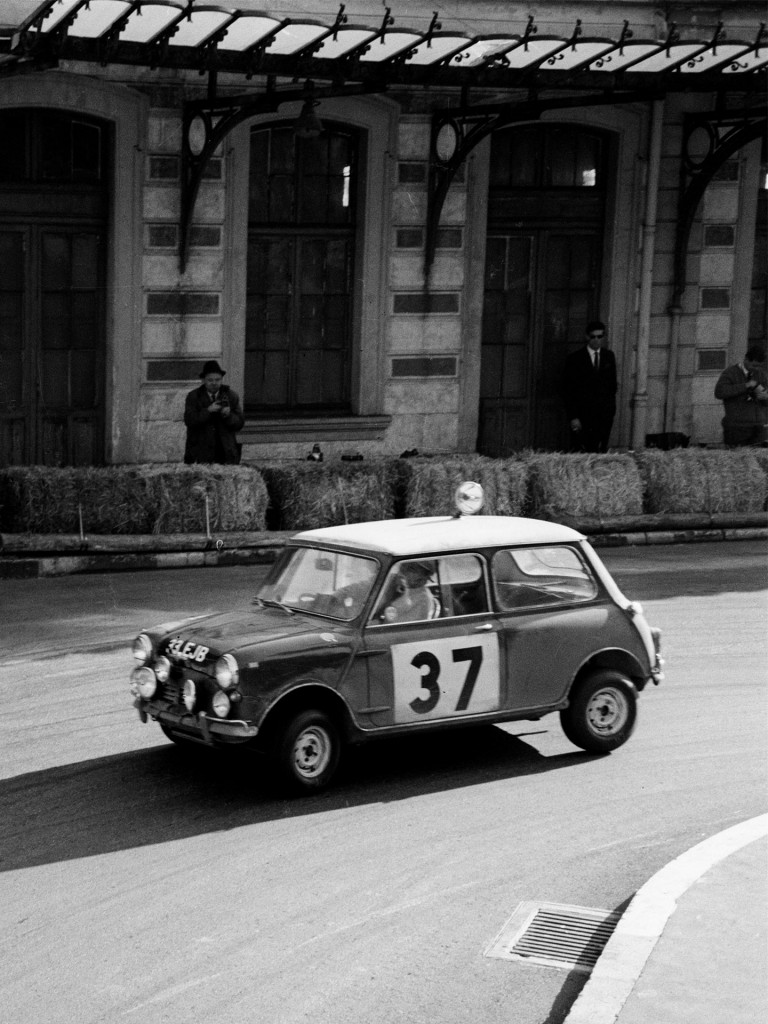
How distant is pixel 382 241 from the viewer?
2036 cm

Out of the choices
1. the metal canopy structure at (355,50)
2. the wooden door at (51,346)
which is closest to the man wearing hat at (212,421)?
the wooden door at (51,346)

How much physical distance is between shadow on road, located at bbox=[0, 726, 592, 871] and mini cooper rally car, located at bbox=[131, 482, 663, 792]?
234mm

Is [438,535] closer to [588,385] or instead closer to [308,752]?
[308,752]

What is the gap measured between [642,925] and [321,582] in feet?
11.3

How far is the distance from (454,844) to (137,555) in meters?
8.05

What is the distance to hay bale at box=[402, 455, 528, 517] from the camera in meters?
17.5

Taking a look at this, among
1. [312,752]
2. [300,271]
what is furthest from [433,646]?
[300,271]

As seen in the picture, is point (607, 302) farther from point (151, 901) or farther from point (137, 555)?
point (151, 901)

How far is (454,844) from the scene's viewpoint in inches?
343

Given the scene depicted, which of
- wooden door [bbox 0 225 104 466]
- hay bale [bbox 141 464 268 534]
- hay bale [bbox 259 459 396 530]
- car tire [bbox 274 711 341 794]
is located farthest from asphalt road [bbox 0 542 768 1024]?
wooden door [bbox 0 225 104 466]

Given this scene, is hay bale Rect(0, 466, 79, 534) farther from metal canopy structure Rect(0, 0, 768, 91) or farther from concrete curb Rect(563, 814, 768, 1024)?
concrete curb Rect(563, 814, 768, 1024)

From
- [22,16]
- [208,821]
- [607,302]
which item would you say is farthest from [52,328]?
[208,821]

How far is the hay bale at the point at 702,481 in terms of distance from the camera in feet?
62.0

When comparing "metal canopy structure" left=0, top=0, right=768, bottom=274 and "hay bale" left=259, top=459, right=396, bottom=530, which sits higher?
"metal canopy structure" left=0, top=0, right=768, bottom=274
